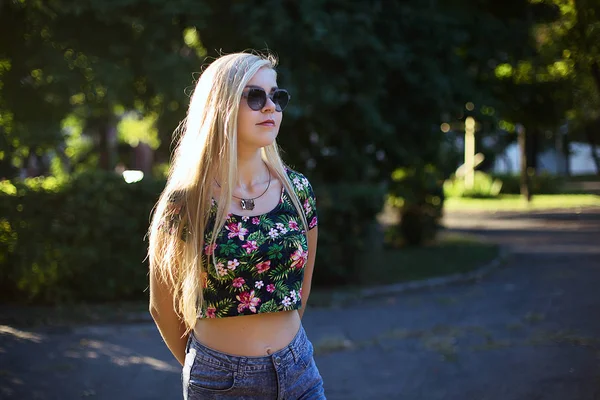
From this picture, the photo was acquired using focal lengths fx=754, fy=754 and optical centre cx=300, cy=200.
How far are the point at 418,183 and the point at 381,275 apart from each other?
4.41 m

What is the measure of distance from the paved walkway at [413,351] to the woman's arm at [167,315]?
3.37m

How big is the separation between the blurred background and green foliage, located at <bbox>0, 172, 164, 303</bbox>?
0.02 m

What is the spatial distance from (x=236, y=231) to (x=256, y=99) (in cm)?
49

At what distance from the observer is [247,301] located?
2.63 meters

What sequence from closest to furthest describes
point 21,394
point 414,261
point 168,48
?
point 21,394
point 168,48
point 414,261

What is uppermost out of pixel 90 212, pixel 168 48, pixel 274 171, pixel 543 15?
pixel 543 15

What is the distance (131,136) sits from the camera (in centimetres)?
2188

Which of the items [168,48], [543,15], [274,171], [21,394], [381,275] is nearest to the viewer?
[274,171]

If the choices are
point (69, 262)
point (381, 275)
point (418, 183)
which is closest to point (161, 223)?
point (69, 262)

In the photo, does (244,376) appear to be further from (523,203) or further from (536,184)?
(536,184)

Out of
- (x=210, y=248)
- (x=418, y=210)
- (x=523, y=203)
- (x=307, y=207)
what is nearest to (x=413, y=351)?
(x=307, y=207)

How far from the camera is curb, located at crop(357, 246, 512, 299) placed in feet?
36.5

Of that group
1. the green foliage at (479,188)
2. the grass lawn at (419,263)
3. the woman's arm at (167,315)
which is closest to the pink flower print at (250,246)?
the woman's arm at (167,315)

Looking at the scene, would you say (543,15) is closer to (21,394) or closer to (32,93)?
(32,93)
